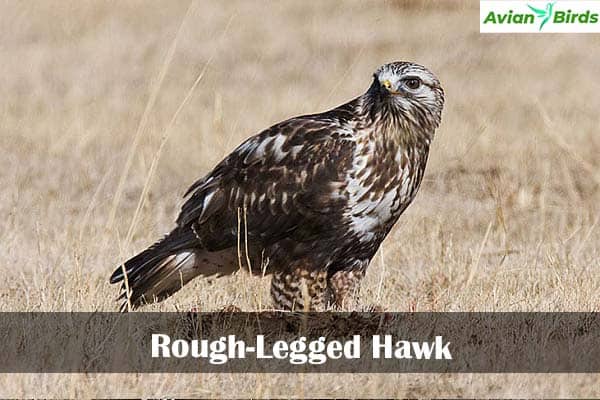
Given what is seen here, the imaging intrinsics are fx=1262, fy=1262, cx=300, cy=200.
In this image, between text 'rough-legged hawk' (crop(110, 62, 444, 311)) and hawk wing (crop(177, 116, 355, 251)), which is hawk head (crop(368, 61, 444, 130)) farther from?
hawk wing (crop(177, 116, 355, 251))

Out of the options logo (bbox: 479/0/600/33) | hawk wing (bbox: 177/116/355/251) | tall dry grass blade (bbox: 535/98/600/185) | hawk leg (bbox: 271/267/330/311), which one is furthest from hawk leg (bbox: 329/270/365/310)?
logo (bbox: 479/0/600/33)

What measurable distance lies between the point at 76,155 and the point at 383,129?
5.57m

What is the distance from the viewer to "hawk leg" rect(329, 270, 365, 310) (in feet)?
21.4

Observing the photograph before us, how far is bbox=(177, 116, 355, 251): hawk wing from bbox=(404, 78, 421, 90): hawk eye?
379mm

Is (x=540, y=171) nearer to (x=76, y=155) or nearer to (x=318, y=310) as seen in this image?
(x=76, y=155)

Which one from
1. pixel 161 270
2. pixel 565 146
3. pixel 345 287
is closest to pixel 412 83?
A: pixel 345 287

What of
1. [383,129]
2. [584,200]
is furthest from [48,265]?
[584,200]

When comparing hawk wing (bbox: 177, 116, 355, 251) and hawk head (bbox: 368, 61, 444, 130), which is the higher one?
hawk head (bbox: 368, 61, 444, 130)

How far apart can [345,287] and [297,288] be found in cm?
31

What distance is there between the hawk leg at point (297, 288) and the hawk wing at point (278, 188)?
189mm

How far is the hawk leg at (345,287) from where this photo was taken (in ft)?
21.4

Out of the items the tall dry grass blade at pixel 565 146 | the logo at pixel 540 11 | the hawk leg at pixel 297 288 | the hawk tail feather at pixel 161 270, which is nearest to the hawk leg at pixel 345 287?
the hawk leg at pixel 297 288

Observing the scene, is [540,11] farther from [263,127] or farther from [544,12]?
[263,127]

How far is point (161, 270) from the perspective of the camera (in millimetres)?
6539
